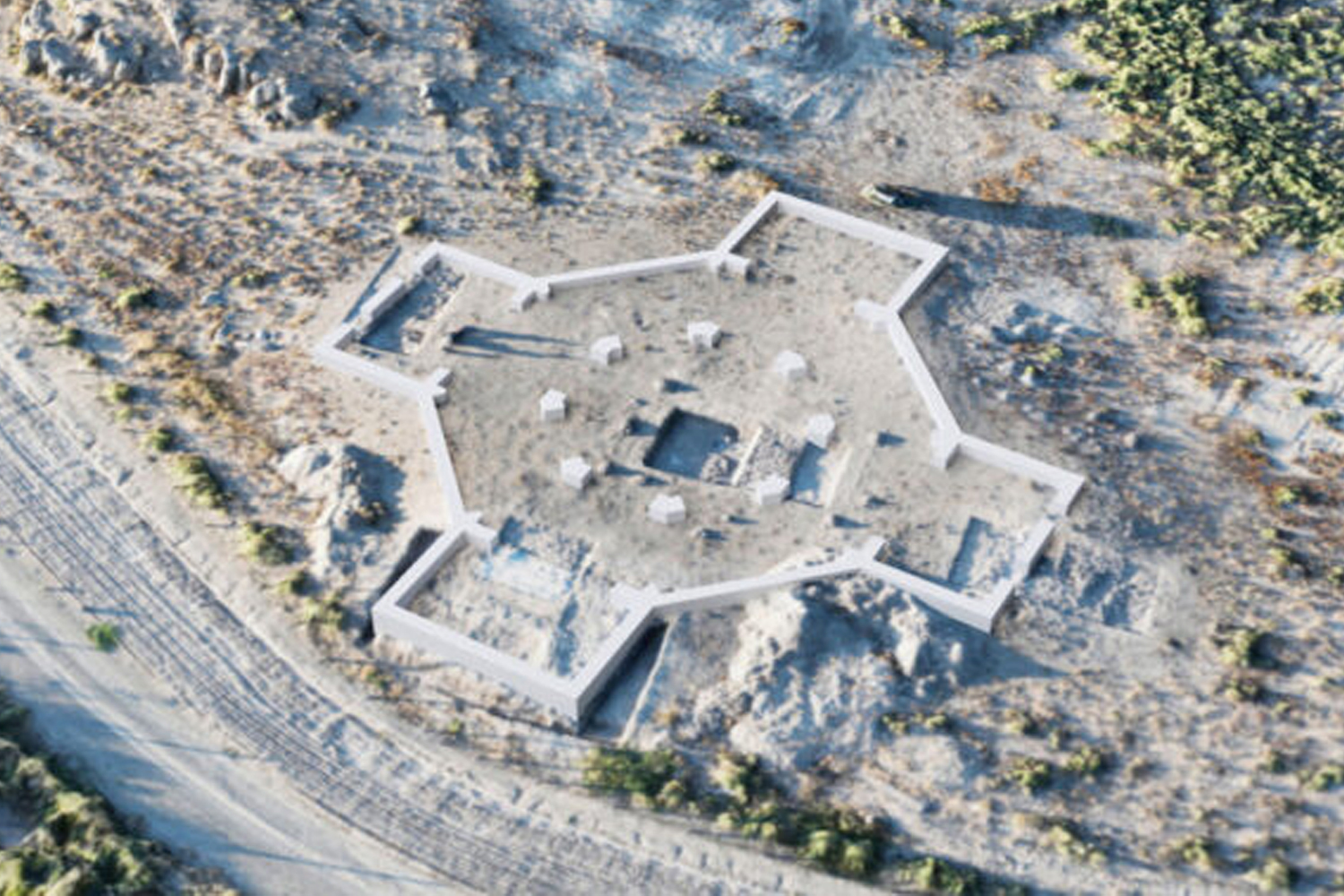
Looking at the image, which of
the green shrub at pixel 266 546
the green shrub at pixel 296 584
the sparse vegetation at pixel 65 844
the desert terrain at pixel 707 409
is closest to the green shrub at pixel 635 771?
the desert terrain at pixel 707 409

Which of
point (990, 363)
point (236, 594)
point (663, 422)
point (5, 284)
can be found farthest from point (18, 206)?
point (990, 363)

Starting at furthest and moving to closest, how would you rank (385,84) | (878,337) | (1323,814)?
(385,84) → (878,337) → (1323,814)

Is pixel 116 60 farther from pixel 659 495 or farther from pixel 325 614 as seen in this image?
pixel 659 495

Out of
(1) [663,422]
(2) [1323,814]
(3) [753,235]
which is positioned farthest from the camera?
(3) [753,235]

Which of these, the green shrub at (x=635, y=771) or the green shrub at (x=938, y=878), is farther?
the green shrub at (x=635, y=771)

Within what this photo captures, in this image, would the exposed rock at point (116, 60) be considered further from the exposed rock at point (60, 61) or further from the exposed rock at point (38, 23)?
the exposed rock at point (38, 23)

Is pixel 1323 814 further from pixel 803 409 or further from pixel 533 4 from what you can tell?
pixel 533 4
